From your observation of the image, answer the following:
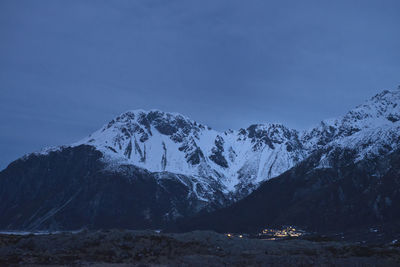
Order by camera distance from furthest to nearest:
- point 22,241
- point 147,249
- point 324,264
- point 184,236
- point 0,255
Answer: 1. point 184,236
2. point 22,241
3. point 147,249
4. point 0,255
5. point 324,264

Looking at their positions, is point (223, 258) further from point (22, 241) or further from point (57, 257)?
point (22, 241)

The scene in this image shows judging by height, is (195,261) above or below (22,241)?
below

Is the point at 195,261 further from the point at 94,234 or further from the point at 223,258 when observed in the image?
the point at 94,234

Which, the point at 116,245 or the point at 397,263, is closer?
the point at 397,263

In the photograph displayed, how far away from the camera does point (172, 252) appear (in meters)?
78.6

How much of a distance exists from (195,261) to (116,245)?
759 inches

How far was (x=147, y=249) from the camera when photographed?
7869cm

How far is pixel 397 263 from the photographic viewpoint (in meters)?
68.2

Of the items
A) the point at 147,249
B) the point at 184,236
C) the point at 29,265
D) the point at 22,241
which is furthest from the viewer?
the point at 184,236

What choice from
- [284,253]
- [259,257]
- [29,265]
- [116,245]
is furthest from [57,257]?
[284,253]

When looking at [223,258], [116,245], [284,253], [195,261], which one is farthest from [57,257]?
[284,253]

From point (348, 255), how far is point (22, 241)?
203ft

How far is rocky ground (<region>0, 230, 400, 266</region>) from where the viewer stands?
67625 mm

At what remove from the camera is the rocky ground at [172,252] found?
6762cm
